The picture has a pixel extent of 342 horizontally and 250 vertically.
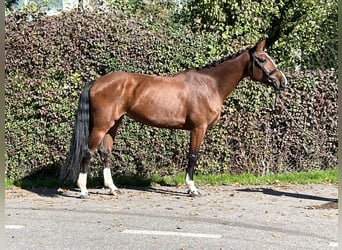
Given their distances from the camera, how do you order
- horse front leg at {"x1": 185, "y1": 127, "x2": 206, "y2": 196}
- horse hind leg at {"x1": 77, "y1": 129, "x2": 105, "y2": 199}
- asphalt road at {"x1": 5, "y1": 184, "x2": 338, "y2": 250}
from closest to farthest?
A: asphalt road at {"x1": 5, "y1": 184, "x2": 338, "y2": 250} < horse hind leg at {"x1": 77, "y1": 129, "x2": 105, "y2": 199} < horse front leg at {"x1": 185, "y1": 127, "x2": 206, "y2": 196}

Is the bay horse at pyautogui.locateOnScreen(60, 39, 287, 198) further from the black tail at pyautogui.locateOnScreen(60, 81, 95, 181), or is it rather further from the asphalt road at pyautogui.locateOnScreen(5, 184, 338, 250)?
the asphalt road at pyautogui.locateOnScreen(5, 184, 338, 250)

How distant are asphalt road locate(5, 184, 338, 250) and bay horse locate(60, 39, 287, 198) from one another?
657mm

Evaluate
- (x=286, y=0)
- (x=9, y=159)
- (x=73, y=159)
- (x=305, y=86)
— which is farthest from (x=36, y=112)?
(x=286, y=0)

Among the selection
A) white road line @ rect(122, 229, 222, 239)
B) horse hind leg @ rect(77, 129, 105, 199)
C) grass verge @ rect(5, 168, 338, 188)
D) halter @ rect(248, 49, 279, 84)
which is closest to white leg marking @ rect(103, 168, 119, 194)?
horse hind leg @ rect(77, 129, 105, 199)

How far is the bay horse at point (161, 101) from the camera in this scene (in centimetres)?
724

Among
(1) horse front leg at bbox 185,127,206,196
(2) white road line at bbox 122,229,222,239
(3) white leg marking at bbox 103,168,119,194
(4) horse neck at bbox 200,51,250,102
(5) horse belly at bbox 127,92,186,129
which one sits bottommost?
(2) white road line at bbox 122,229,222,239

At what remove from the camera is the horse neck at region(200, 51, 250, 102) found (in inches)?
294

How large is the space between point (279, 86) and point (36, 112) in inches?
163

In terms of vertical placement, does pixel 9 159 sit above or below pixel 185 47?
below

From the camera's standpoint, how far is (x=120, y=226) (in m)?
5.43

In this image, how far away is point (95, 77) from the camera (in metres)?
8.73

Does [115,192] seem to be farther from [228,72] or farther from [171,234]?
[171,234]

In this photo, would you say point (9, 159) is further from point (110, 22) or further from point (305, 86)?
point (305, 86)

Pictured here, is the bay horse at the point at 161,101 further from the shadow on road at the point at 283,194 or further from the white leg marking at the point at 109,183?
the shadow on road at the point at 283,194
